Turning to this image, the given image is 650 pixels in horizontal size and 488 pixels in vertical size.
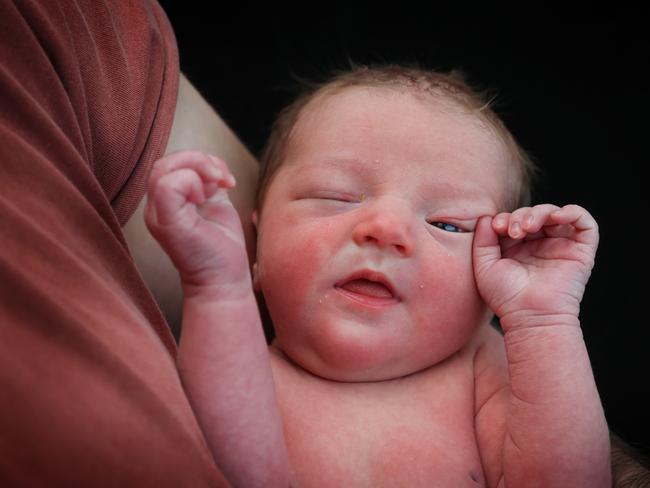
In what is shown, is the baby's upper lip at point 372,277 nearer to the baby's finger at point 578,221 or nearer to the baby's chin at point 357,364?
the baby's chin at point 357,364

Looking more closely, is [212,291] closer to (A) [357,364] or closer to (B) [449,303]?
(A) [357,364]

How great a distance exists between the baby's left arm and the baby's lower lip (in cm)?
18

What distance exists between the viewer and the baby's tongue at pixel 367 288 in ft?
4.10

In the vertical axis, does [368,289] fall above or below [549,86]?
above

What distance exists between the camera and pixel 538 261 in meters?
1.34

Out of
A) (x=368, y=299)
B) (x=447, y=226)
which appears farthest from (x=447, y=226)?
(x=368, y=299)

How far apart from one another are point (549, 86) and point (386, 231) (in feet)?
4.35

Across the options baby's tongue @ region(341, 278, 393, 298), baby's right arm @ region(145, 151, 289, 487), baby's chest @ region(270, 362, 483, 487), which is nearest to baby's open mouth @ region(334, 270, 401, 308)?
baby's tongue @ region(341, 278, 393, 298)

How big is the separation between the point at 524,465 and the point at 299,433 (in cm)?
36

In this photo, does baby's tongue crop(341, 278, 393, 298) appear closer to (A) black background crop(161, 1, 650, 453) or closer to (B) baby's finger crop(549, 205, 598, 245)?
(B) baby's finger crop(549, 205, 598, 245)

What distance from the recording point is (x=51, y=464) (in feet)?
2.17

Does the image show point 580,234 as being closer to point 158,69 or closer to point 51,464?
point 158,69

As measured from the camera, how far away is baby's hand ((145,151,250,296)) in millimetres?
925

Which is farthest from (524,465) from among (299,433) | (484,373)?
(299,433)
